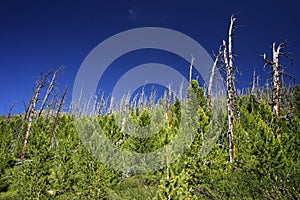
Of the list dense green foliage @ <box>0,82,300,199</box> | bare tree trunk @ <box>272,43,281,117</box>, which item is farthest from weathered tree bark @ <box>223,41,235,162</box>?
bare tree trunk @ <box>272,43,281,117</box>

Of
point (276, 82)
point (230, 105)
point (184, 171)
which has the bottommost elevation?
point (184, 171)

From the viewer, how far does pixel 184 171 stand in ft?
30.1

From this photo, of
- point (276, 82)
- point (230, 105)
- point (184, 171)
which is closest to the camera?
point (184, 171)

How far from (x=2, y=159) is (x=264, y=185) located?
15.8 metres

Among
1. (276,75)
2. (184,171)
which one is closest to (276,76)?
(276,75)

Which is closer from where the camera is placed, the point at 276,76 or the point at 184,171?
the point at 184,171

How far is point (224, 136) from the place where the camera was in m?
20.7

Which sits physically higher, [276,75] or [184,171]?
[276,75]

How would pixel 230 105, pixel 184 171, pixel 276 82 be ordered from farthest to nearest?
pixel 230 105, pixel 276 82, pixel 184 171

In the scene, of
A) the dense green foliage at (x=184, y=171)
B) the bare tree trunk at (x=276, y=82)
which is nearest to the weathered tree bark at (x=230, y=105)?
the dense green foliage at (x=184, y=171)

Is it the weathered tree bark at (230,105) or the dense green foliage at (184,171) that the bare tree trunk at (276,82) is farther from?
the weathered tree bark at (230,105)

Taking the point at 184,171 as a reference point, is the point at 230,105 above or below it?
above

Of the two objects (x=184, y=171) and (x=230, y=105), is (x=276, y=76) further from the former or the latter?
(x=184, y=171)

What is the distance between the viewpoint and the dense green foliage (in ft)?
34.4
